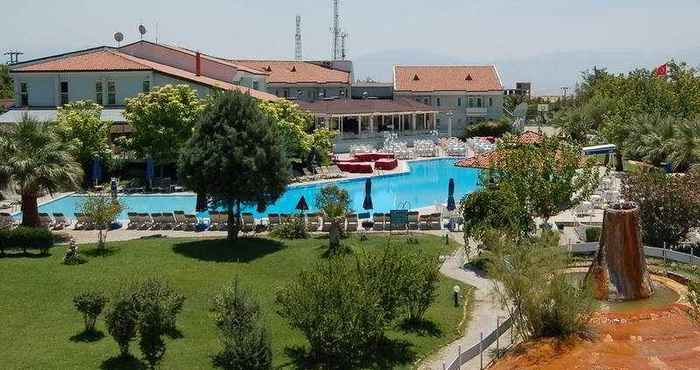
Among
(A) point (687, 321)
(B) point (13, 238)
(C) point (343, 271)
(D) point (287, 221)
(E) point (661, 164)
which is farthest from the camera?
(E) point (661, 164)

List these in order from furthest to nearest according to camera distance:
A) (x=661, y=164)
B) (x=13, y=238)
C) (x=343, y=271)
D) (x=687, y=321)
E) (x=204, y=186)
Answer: (x=661, y=164) < (x=204, y=186) < (x=13, y=238) < (x=687, y=321) < (x=343, y=271)

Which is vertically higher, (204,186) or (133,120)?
(133,120)

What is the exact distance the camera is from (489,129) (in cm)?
7138

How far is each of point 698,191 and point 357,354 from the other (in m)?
15.3

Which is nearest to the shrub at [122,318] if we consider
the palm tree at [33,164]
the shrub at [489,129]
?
the palm tree at [33,164]

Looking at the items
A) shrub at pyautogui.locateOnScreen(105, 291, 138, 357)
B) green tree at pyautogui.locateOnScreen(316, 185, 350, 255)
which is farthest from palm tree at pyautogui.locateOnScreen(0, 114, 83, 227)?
shrub at pyautogui.locateOnScreen(105, 291, 138, 357)

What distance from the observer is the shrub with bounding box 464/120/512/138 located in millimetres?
71375

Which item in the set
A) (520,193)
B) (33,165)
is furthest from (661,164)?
(33,165)

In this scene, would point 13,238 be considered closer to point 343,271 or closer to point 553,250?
point 343,271

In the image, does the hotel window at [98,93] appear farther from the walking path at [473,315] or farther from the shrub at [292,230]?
the walking path at [473,315]

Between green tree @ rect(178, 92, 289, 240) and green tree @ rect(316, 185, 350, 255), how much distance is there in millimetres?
2028

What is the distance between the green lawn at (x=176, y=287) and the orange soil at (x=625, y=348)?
2.63m

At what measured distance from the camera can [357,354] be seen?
17.0m

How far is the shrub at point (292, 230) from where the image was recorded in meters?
29.2
